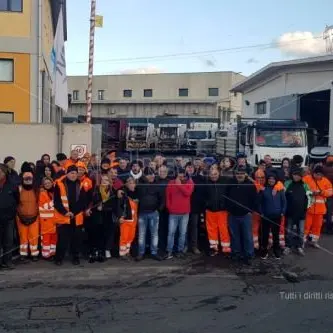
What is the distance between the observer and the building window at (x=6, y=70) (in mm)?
22781

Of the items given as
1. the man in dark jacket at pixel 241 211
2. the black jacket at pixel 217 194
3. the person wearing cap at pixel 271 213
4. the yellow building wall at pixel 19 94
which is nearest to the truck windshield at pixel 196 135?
the yellow building wall at pixel 19 94

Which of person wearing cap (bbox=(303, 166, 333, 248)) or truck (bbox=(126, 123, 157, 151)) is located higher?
truck (bbox=(126, 123, 157, 151))

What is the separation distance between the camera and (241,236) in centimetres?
945

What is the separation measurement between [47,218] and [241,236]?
3.48 m

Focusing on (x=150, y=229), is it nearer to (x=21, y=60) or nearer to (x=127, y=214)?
A: (x=127, y=214)

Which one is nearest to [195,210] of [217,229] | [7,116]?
[217,229]

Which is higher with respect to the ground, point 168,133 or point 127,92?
point 127,92

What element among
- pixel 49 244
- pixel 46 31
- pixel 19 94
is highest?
pixel 46 31

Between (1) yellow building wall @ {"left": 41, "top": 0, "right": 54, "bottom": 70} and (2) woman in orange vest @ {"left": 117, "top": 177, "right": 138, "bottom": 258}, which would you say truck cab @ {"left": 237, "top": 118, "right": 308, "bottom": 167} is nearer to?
(1) yellow building wall @ {"left": 41, "top": 0, "right": 54, "bottom": 70}

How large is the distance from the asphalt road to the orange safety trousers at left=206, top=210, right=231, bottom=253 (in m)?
0.36

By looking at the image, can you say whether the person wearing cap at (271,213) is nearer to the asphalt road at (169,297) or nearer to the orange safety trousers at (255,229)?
the orange safety trousers at (255,229)

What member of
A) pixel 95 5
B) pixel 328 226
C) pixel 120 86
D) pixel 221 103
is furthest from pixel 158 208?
pixel 120 86

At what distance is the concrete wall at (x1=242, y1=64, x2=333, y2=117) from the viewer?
87.6 feet

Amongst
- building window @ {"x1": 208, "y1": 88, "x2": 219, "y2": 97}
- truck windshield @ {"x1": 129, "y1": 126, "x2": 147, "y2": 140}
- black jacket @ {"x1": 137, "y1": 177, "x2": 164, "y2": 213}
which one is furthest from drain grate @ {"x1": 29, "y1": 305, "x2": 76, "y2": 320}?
building window @ {"x1": 208, "y1": 88, "x2": 219, "y2": 97}
